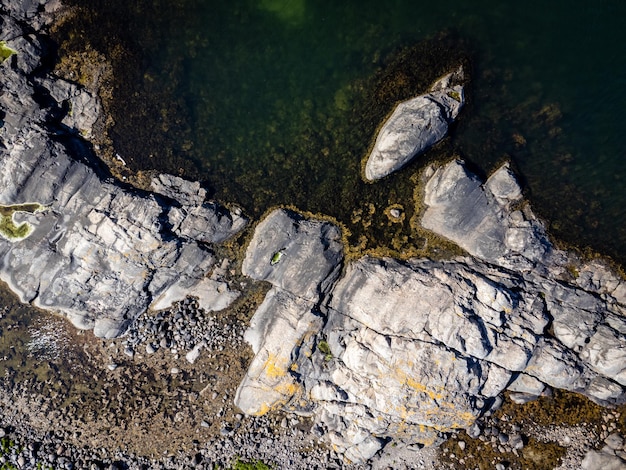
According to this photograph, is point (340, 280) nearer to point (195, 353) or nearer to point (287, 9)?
point (195, 353)

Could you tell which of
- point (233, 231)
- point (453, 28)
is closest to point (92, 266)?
point (233, 231)

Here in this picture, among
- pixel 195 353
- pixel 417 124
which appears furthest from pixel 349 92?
pixel 195 353

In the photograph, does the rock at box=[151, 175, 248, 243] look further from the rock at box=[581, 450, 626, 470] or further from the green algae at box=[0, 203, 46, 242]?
the rock at box=[581, 450, 626, 470]

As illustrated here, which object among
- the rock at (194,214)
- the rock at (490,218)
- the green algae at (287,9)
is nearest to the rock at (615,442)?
the rock at (490,218)

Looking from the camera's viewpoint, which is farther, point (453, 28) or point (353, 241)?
point (353, 241)

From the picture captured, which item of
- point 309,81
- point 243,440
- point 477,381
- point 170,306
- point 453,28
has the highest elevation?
point 309,81

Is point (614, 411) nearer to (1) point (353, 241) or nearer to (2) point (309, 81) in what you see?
(1) point (353, 241)

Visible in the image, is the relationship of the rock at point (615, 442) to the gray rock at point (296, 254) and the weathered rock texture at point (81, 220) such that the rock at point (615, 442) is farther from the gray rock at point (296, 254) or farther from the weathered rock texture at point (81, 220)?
the weathered rock texture at point (81, 220)
